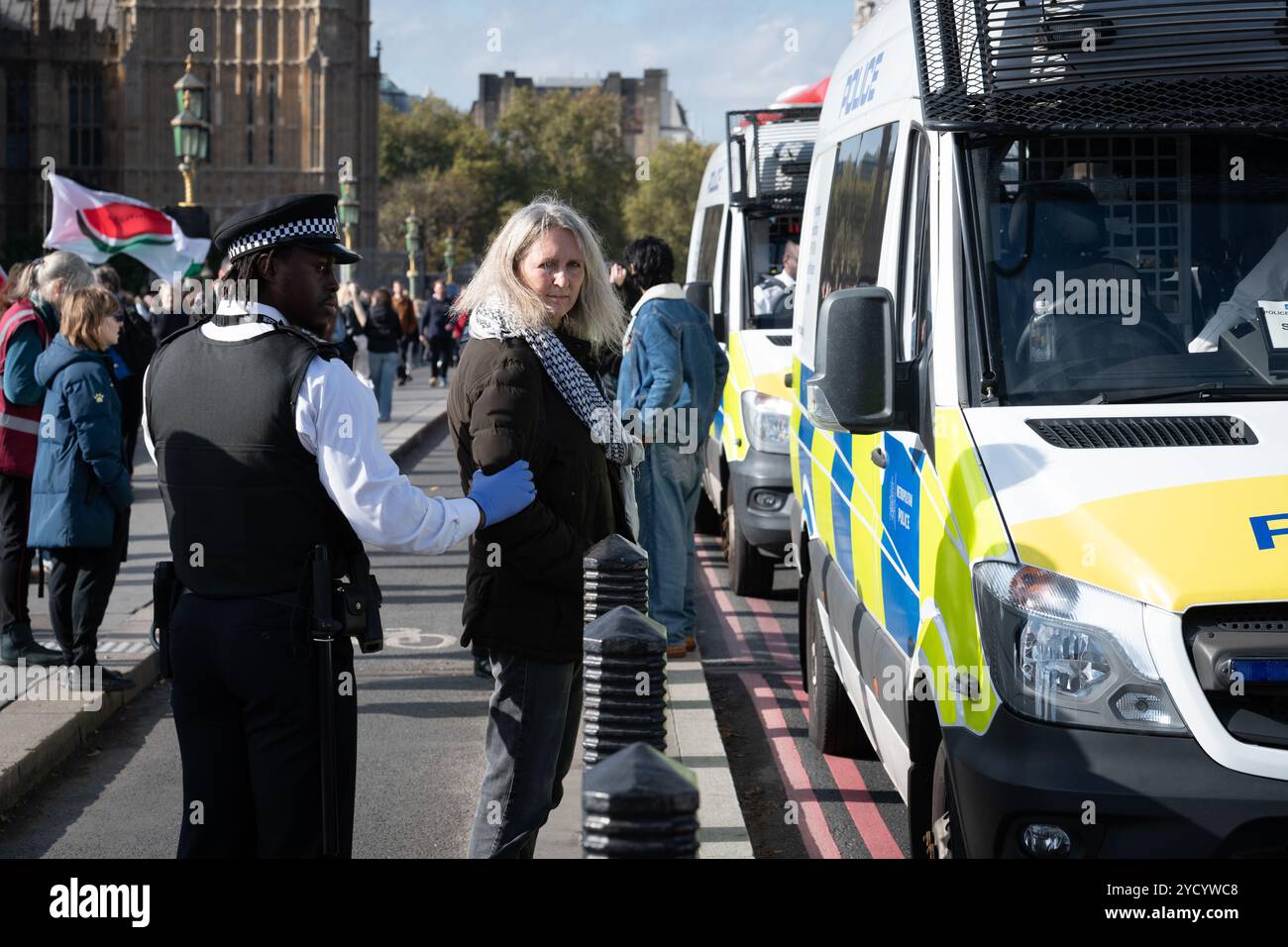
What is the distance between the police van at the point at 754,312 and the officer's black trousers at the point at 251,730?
20.1 ft

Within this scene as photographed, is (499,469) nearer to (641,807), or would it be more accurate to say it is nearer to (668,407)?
(641,807)

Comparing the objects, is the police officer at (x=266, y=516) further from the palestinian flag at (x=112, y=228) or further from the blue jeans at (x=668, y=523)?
the palestinian flag at (x=112, y=228)

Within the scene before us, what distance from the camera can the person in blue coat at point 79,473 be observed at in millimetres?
7285

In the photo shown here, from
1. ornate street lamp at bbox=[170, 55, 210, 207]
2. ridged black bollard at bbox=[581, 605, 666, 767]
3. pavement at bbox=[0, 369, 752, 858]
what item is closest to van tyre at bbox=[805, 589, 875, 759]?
pavement at bbox=[0, 369, 752, 858]

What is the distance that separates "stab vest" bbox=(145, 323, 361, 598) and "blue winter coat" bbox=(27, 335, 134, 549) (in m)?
3.89

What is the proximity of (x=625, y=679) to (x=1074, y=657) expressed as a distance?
0.92 meters

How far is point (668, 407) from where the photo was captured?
7.68m

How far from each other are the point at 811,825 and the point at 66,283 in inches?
157

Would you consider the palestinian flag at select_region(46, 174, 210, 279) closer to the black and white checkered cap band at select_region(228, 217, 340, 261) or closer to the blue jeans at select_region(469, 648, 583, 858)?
the blue jeans at select_region(469, 648, 583, 858)

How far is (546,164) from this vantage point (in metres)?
119

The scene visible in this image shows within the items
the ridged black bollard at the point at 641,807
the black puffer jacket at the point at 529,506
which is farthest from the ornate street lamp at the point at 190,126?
the ridged black bollard at the point at 641,807

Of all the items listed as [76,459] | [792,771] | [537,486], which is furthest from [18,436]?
[537,486]
